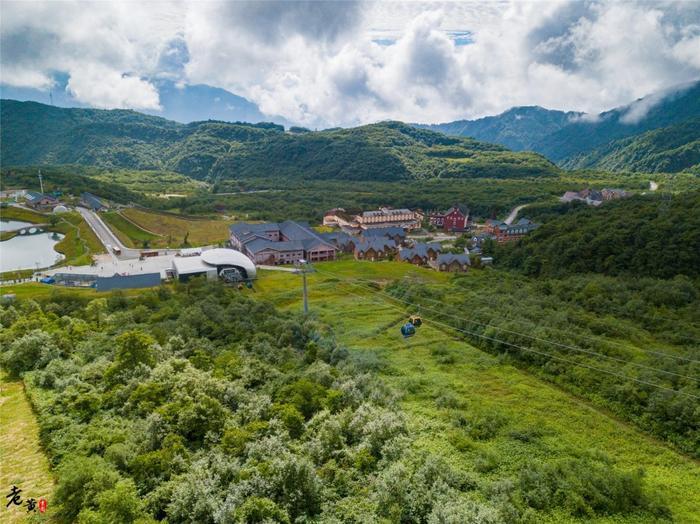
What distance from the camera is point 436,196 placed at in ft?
423

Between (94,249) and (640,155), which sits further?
(640,155)

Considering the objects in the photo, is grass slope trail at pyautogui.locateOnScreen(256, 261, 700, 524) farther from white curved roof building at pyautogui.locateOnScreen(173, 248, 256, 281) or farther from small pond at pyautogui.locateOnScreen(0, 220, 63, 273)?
small pond at pyautogui.locateOnScreen(0, 220, 63, 273)

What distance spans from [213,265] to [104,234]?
3544 centimetres

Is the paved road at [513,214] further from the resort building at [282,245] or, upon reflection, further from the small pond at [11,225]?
the small pond at [11,225]

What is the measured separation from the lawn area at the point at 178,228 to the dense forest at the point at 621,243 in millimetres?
55041

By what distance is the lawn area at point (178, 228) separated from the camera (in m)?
84.4

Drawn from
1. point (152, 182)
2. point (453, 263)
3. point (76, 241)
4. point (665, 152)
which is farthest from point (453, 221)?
point (665, 152)

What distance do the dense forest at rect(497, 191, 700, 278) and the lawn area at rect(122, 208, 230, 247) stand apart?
5504 cm

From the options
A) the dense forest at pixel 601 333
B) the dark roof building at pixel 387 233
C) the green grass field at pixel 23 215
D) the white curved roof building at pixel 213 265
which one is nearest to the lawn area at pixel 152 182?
the green grass field at pixel 23 215

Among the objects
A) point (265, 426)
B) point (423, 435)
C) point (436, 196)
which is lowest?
point (423, 435)

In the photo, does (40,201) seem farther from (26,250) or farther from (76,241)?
(76,241)

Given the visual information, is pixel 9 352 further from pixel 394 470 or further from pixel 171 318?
pixel 394 470

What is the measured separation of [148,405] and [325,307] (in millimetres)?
26459

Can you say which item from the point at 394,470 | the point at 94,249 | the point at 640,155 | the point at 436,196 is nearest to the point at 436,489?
the point at 394,470
